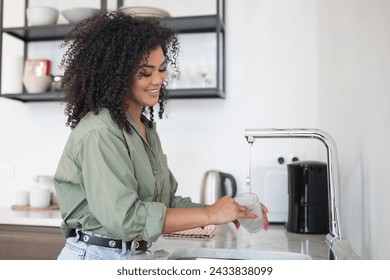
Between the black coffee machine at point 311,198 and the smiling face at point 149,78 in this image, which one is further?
the black coffee machine at point 311,198

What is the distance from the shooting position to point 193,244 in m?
1.22

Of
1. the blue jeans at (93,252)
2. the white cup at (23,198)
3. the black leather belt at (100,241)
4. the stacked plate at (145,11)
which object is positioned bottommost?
the white cup at (23,198)

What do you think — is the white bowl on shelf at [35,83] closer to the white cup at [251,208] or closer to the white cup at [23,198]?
the white cup at [23,198]

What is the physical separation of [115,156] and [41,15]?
Answer: 1.35 m

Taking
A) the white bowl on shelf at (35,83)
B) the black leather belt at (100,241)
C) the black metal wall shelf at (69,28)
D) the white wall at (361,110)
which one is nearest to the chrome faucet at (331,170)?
the white wall at (361,110)

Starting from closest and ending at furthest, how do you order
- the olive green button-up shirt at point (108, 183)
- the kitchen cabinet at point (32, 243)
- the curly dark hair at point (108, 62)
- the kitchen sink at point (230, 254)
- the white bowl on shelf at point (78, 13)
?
the olive green button-up shirt at point (108, 183)
the curly dark hair at point (108, 62)
the kitchen sink at point (230, 254)
the kitchen cabinet at point (32, 243)
the white bowl on shelf at point (78, 13)

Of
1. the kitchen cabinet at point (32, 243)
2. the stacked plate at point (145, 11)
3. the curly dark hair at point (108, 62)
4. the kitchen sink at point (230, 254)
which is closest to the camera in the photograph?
the curly dark hair at point (108, 62)

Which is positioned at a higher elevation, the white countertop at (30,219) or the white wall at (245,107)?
the white wall at (245,107)

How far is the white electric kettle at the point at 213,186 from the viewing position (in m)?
1.75

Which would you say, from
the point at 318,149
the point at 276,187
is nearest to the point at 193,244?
the point at 276,187

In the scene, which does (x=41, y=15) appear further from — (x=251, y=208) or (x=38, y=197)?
(x=251, y=208)

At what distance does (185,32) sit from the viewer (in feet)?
6.35

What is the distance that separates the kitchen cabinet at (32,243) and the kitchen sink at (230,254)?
2.12 ft
